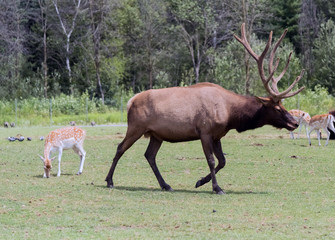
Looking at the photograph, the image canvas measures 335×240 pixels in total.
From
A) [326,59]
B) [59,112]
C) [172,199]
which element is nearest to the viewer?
[172,199]

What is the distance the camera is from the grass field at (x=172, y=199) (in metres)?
8.88

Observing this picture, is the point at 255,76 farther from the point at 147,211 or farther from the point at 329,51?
the point at 147,211

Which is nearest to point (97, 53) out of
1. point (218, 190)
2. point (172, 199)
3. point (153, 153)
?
point (153, 153)

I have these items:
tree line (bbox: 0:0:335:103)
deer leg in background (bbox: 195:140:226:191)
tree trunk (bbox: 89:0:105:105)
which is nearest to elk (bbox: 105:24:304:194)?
deer leg in background (bbox: 195:140:226:191)

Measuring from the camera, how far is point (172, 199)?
11.4 metres

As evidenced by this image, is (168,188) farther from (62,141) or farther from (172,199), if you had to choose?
(62,141)

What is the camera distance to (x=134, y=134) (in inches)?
510

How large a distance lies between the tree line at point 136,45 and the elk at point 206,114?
127ft

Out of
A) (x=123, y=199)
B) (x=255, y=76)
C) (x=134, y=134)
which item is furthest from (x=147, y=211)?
(x=255, y=76)

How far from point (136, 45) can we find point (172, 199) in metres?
48.6

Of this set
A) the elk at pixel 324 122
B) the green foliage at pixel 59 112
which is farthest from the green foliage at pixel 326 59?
the elk at pixel 324 122

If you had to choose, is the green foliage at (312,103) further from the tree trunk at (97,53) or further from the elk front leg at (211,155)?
the elk front leg at (211,155)

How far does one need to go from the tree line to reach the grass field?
1380 inches

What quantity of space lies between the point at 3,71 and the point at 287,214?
46823 mm
